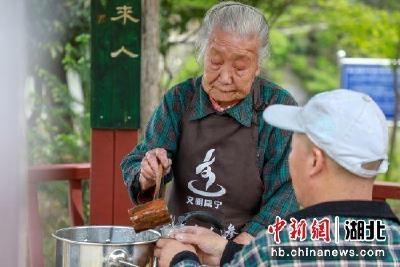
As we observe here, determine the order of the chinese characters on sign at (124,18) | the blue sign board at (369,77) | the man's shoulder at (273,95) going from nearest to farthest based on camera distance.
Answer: the man's shoulder at (273,95) < the chinese characters on sign at (124,18) < the blue sign board at (369,77)

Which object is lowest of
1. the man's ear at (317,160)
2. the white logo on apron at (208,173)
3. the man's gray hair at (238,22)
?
the white logo on apron at (208,173)

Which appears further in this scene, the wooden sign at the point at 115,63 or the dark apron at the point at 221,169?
the wooden sign at the point at 115,63

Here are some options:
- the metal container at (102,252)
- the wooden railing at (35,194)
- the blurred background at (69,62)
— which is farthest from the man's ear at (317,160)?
the blurred background at (69,62)

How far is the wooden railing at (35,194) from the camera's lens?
429 centimetres

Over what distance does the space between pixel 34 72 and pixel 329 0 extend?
3902 mm

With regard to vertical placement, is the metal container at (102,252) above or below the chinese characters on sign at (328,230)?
below

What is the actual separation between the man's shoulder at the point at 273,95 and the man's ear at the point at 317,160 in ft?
3.34

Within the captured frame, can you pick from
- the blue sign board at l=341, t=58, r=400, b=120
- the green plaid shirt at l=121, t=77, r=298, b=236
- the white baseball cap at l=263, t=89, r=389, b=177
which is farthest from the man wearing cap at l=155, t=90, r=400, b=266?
the blue sign board at l=341, t=58, r=400, b=120

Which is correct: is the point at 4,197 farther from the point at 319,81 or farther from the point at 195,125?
the point at 319,81

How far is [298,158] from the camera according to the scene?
82.7 inches

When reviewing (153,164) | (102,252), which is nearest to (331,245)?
(102,252)

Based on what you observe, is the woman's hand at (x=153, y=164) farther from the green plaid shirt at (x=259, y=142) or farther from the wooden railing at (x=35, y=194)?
the wooden railing at (x=35, y=194)

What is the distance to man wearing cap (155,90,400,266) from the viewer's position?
2.02 meters

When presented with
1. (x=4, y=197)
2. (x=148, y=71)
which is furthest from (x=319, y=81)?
(x=4, y=197)
